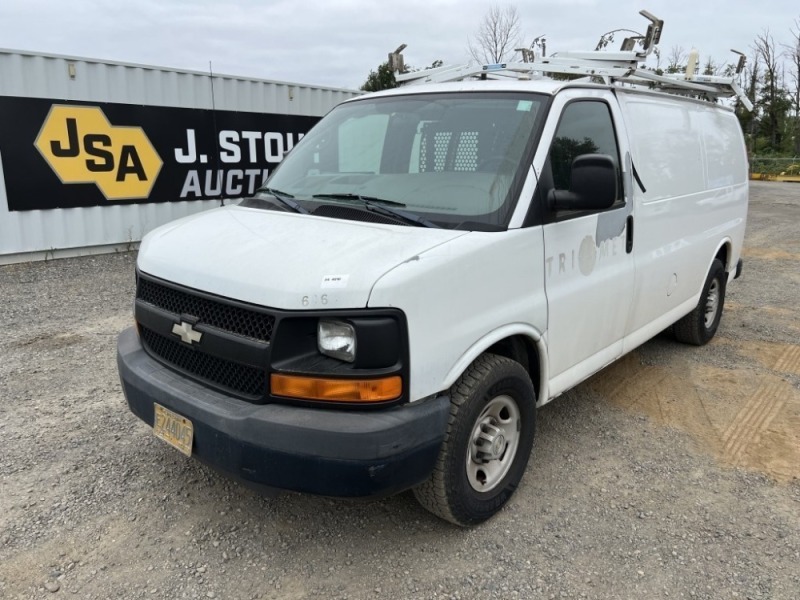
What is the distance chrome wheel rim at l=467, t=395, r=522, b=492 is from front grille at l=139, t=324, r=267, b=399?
1.02 m

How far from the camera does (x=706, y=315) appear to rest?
18.9 feet

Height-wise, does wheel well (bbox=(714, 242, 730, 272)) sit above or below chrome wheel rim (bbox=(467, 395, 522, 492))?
above

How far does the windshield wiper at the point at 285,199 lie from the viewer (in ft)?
10.9

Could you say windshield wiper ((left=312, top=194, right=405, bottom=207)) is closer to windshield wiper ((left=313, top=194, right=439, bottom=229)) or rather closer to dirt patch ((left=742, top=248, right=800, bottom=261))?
windshield wiper ((left=313, top=194, right=439, bottom=229))

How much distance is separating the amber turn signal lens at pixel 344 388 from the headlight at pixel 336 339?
0.34 ft

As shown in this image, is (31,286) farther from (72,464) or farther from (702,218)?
(702,218)

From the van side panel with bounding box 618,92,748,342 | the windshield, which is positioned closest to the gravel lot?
the van side panel with bounding box 618,92,748,342

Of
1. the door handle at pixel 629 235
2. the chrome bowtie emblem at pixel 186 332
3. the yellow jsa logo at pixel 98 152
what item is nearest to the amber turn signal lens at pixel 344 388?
the chrome bowtie emblem at pixel 186 332

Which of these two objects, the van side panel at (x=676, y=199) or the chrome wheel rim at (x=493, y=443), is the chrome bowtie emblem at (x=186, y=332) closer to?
the chrome wheel rim at (x=493, y=443)

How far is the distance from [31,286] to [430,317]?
7.17 meters

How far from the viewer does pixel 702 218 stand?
4988 mm

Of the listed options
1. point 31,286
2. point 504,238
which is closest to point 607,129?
point 504,238

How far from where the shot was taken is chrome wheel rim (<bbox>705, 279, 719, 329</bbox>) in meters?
5.80

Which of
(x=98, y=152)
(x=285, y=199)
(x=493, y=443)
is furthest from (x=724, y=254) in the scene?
(x=98, y=152)
